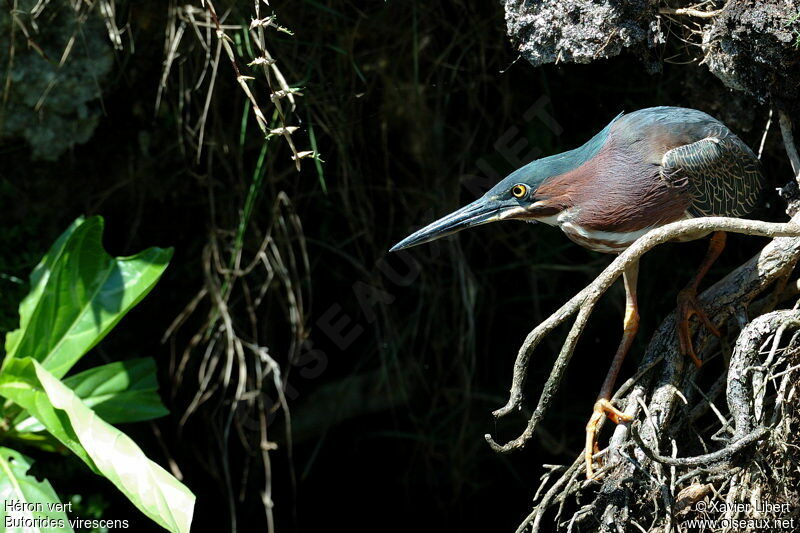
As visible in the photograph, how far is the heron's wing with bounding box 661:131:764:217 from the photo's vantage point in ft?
5.46

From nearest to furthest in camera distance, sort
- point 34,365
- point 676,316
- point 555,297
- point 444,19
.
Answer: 1. point 676,316
2. point 34,365
3. point 444,19
4. point 555,297

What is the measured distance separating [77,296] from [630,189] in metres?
1.37

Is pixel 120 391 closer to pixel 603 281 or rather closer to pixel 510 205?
pixel 510 205

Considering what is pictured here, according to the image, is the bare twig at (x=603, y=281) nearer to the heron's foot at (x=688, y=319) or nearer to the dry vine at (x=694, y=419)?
the dry vine at (x=694, y=419)

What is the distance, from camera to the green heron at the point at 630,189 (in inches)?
65.4

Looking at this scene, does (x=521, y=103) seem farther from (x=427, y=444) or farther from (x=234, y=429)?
(x=234, y=429)

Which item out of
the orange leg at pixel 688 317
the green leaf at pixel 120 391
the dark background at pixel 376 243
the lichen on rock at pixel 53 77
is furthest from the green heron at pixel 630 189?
the lichen on rock at pixel 53 77

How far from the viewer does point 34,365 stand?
1893 mm

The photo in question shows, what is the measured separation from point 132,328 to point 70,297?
0.75 metres

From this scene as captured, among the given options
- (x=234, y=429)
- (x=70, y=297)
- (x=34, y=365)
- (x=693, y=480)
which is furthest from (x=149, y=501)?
(x=234, y=429)

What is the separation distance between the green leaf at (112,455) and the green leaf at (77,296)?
0.52 ft

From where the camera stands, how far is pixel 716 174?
5.58 feet

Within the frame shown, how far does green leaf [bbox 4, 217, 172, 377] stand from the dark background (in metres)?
0.38

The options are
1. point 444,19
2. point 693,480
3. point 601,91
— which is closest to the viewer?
point 693,480
